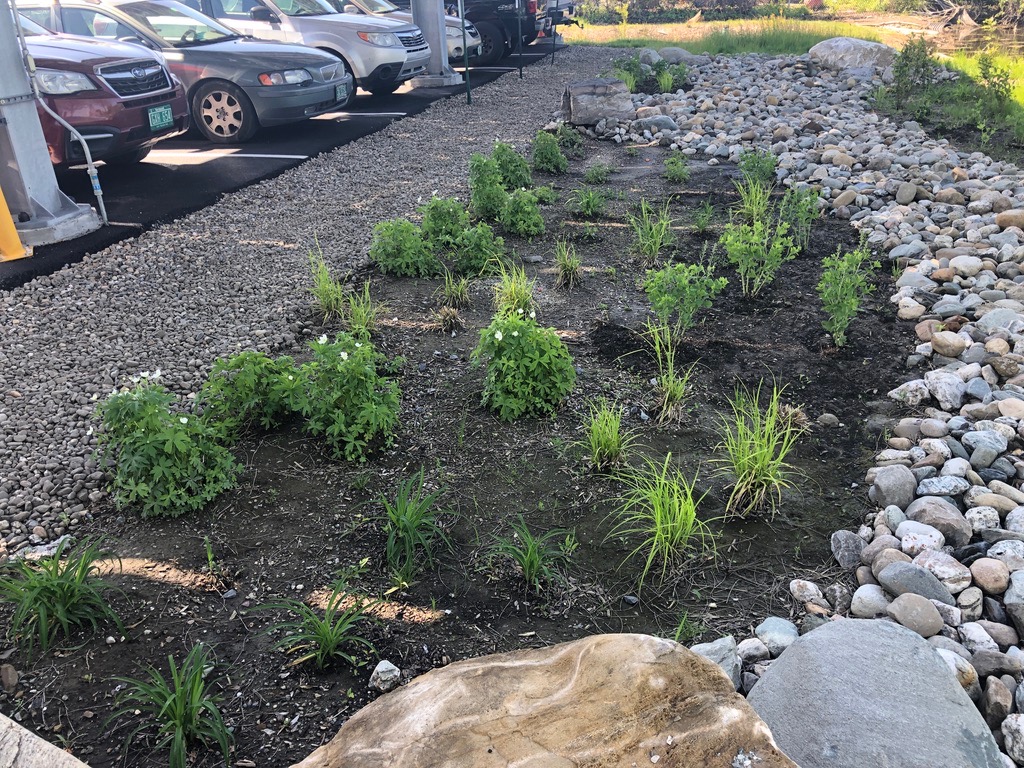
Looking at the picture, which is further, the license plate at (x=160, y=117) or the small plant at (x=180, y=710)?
the license plate at (x=160, y=117)

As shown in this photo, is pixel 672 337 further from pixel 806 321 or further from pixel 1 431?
pixel 1 431

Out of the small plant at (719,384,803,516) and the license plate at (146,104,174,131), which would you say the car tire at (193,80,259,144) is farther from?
the small plant at (719,384,803,516)

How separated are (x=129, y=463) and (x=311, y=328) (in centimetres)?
190

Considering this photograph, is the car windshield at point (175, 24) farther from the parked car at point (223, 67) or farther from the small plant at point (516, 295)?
the small plant at point (516, 295)

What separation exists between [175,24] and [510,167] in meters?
5.09

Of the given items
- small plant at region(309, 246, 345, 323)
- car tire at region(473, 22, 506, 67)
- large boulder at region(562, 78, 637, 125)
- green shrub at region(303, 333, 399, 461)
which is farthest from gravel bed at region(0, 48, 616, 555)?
car tire at region(473, 22, 506, 67)

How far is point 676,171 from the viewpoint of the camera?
8391mm

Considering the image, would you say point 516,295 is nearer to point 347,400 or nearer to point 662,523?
point 347,400

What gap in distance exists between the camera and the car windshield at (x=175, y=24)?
9.58m

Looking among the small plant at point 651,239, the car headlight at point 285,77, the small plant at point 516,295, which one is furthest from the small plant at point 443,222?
the car headlight at point 285,77

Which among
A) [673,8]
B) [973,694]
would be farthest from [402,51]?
[673,8]

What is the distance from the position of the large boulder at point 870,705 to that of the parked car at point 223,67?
9.12m

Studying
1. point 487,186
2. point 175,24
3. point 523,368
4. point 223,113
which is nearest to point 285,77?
point 223,113

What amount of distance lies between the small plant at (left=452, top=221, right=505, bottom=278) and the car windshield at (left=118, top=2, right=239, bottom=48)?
590cm
